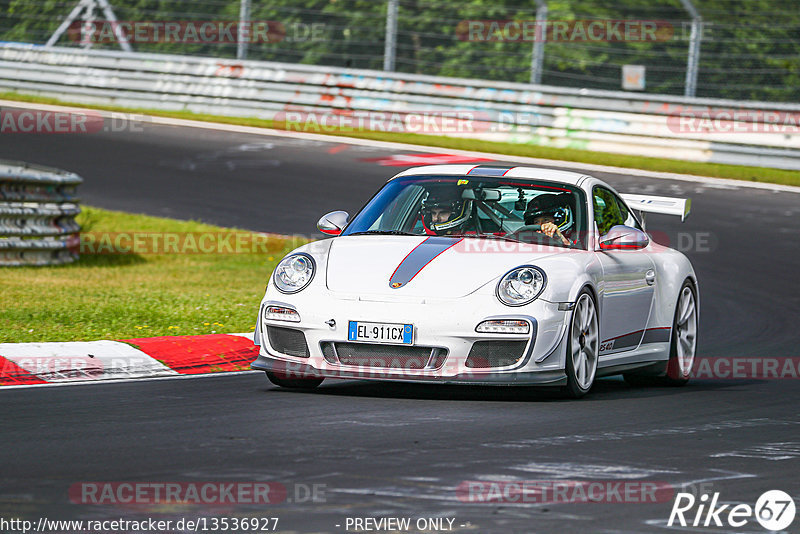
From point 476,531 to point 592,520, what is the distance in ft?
1.54

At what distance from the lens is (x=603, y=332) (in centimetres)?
833

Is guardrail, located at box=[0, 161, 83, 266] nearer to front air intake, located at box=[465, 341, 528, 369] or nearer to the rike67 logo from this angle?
front air intake, located at box=[465, 341, 528, 369]

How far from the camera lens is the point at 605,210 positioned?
9141mm

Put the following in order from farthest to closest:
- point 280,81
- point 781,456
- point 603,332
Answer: point 280,81 < point 603,332 < point 781,456

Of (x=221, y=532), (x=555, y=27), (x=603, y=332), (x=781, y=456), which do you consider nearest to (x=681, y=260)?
(x=603, y=332)

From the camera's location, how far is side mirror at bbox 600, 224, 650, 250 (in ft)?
27.5

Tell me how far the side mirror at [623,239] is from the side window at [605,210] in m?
0.26

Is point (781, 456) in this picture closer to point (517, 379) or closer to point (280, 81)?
point (517, 379)

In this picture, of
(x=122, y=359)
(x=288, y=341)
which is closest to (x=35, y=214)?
(x=122, y=359)

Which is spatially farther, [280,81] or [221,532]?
[280,81]

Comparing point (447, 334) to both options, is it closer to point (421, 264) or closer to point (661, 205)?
point (421, 264)

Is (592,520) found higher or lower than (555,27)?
lower

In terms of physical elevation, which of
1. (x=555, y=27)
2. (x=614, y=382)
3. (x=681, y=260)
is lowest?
(x=614, y=382)

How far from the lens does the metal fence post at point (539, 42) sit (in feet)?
68.9
